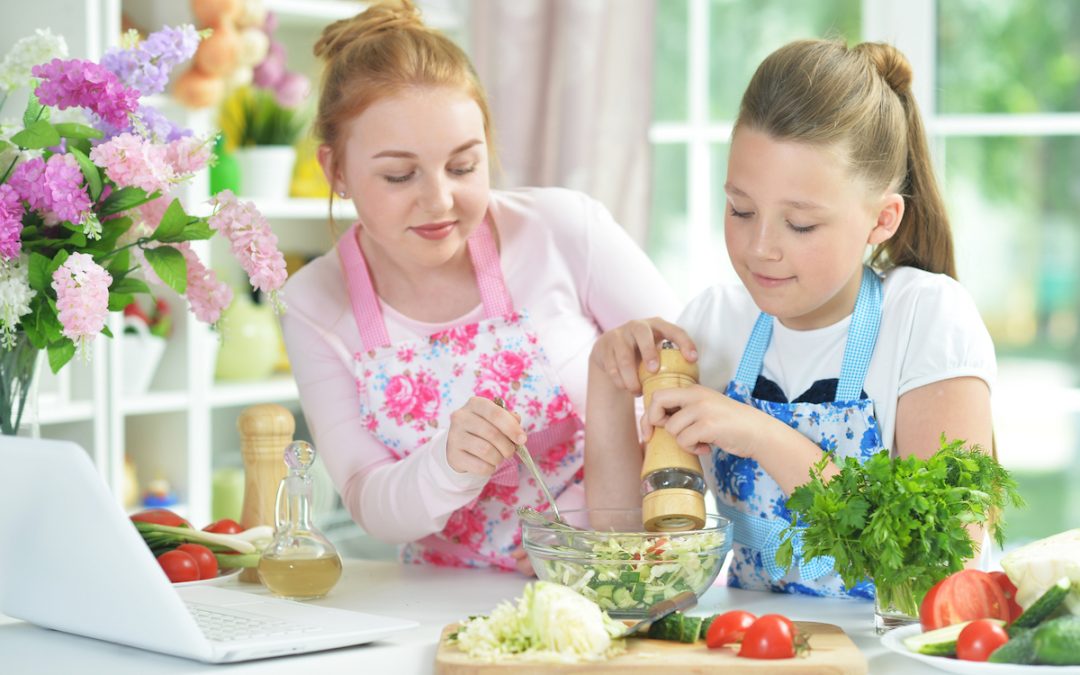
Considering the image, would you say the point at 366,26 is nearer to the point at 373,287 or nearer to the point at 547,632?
the point at 373,287

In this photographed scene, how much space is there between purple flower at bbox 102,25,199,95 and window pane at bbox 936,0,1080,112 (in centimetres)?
203

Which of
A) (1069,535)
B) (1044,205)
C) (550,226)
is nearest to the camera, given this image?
(1069,535)

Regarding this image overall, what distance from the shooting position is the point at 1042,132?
118 inches

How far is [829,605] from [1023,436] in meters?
1.95

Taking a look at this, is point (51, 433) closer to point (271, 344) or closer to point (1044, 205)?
point (271, 344)

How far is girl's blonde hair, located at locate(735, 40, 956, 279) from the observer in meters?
1.45

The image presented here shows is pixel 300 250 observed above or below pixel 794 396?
above

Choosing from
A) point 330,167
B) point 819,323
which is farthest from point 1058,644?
point 330,167

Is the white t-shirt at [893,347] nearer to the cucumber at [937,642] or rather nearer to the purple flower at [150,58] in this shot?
the cucumber at [937,642]

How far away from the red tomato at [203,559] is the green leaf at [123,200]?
0.39m

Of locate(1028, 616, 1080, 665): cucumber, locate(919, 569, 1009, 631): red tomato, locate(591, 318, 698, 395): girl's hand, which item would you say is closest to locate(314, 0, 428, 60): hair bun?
locate(591, 318, 698, 395): girl's hand

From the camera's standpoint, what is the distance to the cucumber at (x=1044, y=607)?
3.59 feet

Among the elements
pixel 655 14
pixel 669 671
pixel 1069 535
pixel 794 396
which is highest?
pixel 655 14

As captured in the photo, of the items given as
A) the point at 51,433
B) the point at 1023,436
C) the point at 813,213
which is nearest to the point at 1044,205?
the point at 1023,436
